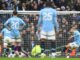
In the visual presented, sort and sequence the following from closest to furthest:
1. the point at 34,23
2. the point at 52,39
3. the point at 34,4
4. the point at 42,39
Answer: the point at 52,39, the point at 42,39, the point at 34,23, the point at 34,4

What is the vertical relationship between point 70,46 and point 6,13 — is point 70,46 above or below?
below

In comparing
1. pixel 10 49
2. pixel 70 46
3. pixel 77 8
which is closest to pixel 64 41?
pixel 70 46

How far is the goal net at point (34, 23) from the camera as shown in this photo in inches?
546

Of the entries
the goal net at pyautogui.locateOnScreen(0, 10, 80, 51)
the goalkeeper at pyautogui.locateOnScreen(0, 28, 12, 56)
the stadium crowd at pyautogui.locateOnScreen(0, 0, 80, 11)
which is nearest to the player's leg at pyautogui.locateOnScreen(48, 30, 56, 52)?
the goal net at pyautogui.locateOnScreen(0, 10, 80, 51)

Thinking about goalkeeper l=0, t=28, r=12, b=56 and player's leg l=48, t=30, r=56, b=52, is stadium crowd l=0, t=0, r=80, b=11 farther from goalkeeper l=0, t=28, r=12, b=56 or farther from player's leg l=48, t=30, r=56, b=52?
player's leg l=48, t=30, r=56, b=52

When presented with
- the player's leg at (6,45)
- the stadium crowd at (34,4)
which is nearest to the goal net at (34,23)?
the player's leg at (6,45)

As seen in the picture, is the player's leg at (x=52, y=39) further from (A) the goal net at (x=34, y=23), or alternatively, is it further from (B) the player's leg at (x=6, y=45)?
(B) the player's leg at (x=6, y=45)

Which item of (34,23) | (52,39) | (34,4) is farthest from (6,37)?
(34,4)

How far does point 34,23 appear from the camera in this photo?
14.2 m

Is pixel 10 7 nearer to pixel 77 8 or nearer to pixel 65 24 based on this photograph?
pixel 77 8

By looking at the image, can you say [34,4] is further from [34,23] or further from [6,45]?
[6,45]

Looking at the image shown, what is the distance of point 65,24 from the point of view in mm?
14078

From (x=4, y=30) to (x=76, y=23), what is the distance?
2.26 m

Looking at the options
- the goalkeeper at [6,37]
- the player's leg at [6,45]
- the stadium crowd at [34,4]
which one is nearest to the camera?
the player's leg at [6,45]
